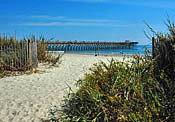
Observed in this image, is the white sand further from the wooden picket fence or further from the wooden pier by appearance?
the wooden pier

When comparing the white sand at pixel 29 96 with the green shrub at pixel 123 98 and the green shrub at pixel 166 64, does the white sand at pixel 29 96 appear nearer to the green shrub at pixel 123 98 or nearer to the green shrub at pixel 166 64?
the green shrub at pixel 123 98

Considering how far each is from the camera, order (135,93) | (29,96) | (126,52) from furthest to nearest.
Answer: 1. (126,52)
2. (29,96)
3. (135,93)

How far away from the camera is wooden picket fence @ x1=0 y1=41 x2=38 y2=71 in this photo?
10.9 meters

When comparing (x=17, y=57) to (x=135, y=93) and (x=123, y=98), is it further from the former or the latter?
(x=135, y=93)

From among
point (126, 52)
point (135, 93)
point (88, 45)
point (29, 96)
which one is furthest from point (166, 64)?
point (88, 45)

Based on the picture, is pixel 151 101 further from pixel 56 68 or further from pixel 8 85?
pixel 56 68

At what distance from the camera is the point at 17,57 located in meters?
11.1

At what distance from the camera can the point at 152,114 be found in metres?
3.95

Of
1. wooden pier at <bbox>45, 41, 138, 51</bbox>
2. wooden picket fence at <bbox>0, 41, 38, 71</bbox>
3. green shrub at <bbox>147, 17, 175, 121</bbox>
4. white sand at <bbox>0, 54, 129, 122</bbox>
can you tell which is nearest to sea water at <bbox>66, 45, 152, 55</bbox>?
green shrub at <bbox>147, 17, 175, 121</bbox>

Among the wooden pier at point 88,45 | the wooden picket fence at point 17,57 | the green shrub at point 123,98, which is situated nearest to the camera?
the green shrub at point 123,98

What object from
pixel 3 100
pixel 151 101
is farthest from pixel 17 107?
pixel 151 101

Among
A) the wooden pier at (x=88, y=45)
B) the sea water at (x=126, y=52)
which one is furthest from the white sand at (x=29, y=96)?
the wooden pier at (x=88, y=45)

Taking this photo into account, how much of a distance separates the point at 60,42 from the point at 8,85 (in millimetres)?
39430

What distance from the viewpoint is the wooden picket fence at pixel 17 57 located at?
10906 mm
